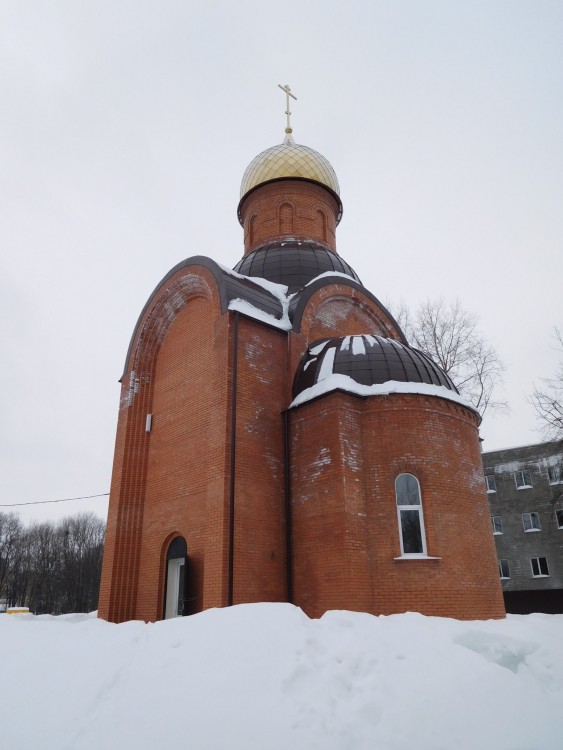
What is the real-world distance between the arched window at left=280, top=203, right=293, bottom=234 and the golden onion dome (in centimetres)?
83

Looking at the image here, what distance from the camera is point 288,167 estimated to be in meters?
15.4

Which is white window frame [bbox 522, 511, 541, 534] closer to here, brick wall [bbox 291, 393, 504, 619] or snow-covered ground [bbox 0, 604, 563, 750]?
brick wall [bbox 291, 393, 504, 619]

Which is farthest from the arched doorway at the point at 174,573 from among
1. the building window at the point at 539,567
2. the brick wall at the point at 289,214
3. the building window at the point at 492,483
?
the building window at the point at 492,483

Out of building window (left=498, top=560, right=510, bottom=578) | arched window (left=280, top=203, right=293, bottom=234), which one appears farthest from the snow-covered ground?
building window (left=498, top=560, right=510, bottom=578)

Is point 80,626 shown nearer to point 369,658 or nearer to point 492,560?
point 369,658

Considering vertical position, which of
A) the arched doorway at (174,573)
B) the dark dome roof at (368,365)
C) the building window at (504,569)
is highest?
the dark dome roof at (368,365)

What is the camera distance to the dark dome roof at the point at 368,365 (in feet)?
30.3

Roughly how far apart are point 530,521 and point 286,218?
15847 mm

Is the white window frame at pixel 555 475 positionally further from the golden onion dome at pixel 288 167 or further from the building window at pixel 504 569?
the golden onion dome at pixel 288 167

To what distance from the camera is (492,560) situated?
869cm

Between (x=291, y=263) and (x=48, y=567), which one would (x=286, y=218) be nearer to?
(x=291, y=263)

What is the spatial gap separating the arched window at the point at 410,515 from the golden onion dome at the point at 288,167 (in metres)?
10.0

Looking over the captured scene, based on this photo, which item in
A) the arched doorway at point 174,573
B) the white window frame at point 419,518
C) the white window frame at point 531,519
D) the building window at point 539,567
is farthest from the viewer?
the white window frame at point 531,519

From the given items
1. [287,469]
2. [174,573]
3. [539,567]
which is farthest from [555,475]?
[174,573]
